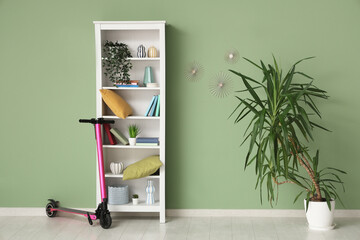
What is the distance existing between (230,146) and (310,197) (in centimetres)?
93

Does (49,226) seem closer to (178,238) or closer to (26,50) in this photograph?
(178,238)

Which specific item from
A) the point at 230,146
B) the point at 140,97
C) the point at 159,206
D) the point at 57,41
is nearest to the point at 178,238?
the point at 159,206

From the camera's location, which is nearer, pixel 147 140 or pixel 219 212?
pixel 147 140

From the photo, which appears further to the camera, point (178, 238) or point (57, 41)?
point (57, 41)

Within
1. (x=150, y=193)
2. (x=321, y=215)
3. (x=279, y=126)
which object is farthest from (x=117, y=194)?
(x=321, y=215)

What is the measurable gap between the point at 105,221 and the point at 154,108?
3.87 ft

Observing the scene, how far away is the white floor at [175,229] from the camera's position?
14.1 ft

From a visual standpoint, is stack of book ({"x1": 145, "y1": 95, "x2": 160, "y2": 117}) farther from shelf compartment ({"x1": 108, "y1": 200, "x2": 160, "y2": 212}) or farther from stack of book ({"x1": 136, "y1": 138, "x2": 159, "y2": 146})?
shelf compartment ({"x1": 108, "y1": 200, "x2": 160, "y2": 212})

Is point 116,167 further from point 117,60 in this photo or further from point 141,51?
point 141,51

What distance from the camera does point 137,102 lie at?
4938 millimetres

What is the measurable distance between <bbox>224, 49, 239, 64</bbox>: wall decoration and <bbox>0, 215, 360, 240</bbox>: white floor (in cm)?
160

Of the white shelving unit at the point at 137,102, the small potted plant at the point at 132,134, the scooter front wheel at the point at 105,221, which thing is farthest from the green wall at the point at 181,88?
the scooter front wheel at the point at 105,221

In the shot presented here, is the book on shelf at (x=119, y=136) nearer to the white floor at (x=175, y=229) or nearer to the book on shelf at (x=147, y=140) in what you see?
the book on shelf at (x=147, y=140)

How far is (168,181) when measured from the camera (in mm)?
4965
